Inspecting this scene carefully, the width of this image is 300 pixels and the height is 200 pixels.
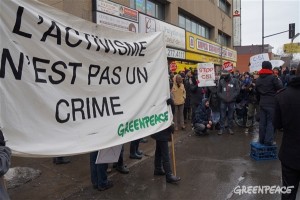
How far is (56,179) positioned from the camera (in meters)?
6.37

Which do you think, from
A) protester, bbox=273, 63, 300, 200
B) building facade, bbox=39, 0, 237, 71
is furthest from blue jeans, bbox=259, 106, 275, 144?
building facade, bbox=39, 0, 237, 71

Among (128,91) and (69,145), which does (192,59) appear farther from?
(69,145)

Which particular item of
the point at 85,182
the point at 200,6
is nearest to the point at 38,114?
the point at 85,182

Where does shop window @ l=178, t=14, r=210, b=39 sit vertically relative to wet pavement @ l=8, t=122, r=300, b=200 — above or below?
above

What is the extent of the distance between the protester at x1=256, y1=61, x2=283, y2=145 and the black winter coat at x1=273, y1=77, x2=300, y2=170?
400 centimetres

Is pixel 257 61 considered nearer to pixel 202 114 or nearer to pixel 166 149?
pixel 202 114

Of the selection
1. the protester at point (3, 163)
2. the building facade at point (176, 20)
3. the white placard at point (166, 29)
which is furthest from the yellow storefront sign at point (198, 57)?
the protester at point (3, 163)

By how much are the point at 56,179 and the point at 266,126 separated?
461 cm

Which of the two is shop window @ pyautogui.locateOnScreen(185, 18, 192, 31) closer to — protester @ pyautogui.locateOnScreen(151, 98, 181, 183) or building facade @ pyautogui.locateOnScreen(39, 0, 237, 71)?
building facade @ pyautogui.locateOnScreen(39, 0, 237, 71)

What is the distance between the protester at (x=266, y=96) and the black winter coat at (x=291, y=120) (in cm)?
400

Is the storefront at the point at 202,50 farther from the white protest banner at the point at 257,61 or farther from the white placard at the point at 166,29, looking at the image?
the white protest banner at the point at 257,61

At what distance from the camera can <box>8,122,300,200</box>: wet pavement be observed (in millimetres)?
5609

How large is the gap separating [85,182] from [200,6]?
20960mm

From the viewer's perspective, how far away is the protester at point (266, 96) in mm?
7922
